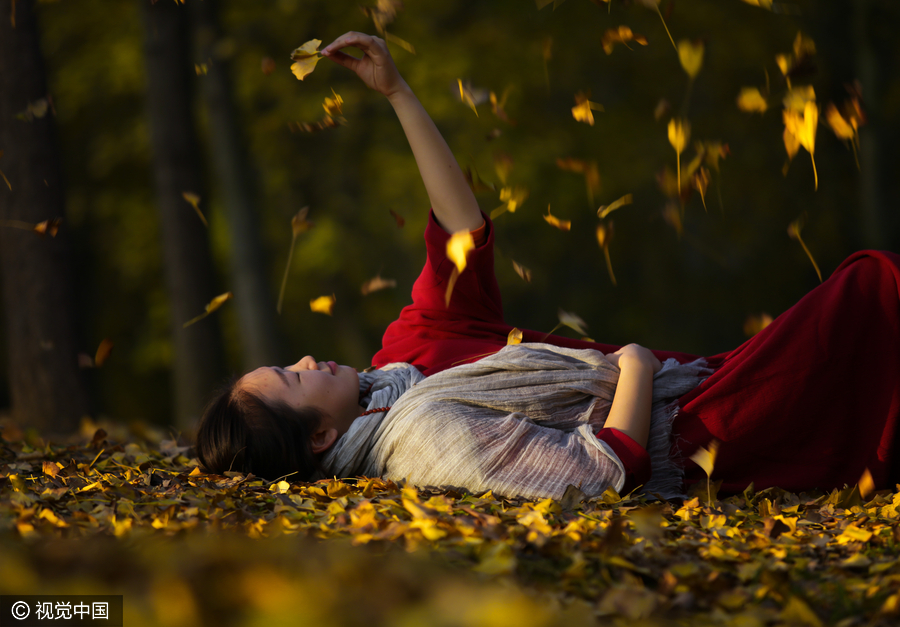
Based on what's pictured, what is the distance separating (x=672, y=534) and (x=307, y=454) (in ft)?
4.06

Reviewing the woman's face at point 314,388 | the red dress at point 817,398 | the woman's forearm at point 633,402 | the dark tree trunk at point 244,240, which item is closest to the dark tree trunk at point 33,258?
the woman's face at point 314,388

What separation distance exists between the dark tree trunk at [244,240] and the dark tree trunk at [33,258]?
10.6 feet

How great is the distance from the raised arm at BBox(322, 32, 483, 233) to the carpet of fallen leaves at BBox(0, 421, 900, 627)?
3.41 feet

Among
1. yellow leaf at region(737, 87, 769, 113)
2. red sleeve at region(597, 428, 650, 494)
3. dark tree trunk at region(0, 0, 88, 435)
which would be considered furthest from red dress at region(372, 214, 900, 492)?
dark tree trunk at region(0, 0, 88, 435)

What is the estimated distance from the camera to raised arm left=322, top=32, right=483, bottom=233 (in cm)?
280

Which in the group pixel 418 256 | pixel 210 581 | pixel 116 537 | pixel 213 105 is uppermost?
pixel 213 105

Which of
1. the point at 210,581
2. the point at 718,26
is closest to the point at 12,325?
the point at 210,581

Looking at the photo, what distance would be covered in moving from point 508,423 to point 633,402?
1.38ft

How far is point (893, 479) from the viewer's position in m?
2.64

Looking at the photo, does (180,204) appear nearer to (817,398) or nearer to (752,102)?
(752,102)

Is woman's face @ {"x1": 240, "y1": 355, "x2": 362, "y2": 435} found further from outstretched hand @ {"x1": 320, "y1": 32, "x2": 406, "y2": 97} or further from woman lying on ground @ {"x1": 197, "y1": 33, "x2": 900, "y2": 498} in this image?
outstretched hand @ {"x1": 320, "y1": 32, "x2": 406, "y2": 97}

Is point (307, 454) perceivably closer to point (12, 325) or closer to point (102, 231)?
point (12, 325)

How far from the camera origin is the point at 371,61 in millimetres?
2824

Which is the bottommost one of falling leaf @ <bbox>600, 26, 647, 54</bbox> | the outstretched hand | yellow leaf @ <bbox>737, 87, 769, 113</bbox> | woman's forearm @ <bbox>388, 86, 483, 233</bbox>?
woman's forearm @ <bbox>388, 86, 483, 233</bbox>
